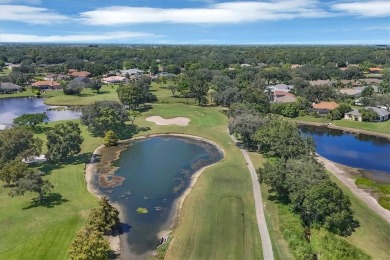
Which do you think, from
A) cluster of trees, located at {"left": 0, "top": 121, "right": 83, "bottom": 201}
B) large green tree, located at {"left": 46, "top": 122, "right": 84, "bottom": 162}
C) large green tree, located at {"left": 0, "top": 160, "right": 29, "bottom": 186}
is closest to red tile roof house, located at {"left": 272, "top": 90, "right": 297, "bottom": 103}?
cluster of trees, located at {"left": 0, "top": 121, "right": 83, "bottom": 201}

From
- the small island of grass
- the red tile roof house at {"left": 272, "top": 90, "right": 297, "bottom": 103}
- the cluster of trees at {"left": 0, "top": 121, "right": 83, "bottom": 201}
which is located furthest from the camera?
the red tile roof house at {"left": 272, "top": 90, "right": 297, "bottom": 103}

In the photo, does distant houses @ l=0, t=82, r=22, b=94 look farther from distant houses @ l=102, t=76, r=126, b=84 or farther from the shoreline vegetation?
the shoreline vegetation

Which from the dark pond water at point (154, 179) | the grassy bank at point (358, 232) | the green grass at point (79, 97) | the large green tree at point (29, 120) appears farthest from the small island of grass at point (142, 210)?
the green grass at point (79, 97)

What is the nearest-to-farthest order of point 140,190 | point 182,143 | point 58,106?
point 140,190, point 182,143, point 58,106

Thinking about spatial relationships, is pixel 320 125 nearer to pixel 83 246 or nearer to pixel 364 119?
pixel 364 119

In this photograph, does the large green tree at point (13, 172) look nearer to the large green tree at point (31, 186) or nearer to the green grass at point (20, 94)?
the large green tree at point (31, 186)

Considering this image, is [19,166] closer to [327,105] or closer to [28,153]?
[28,153]

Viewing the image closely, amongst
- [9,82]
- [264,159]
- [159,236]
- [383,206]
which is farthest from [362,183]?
[9,82]
